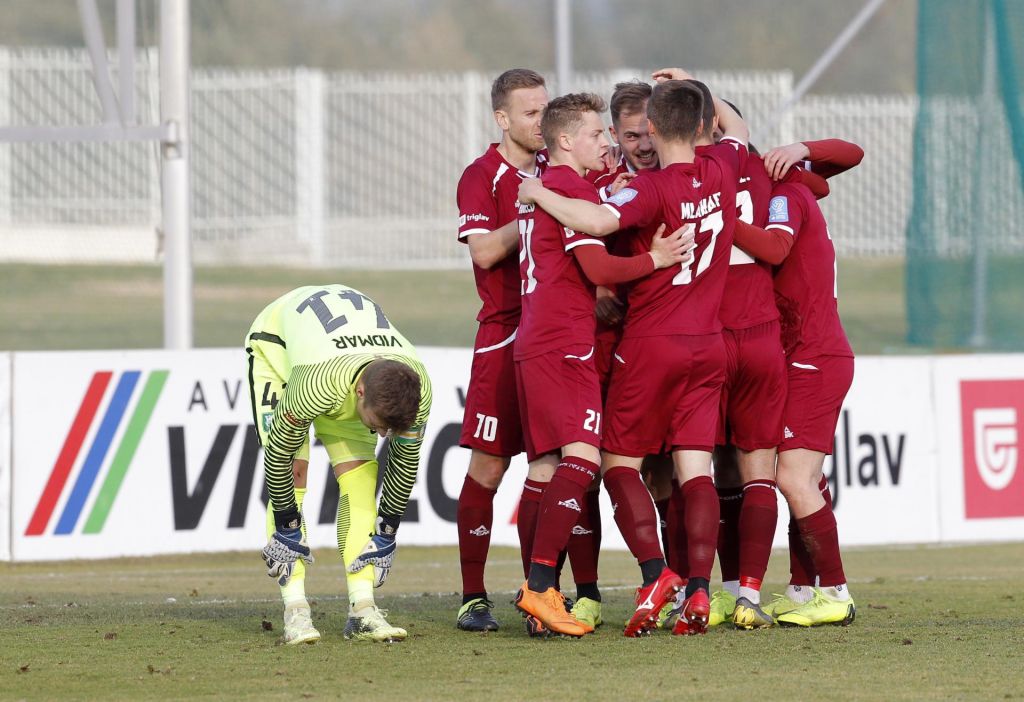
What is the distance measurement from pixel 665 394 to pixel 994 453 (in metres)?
6.27

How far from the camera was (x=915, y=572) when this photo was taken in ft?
33.1

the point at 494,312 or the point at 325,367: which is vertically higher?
the point at 494,312

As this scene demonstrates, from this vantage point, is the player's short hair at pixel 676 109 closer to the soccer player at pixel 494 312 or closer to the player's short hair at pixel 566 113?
the player's short hair at pixel 566 113

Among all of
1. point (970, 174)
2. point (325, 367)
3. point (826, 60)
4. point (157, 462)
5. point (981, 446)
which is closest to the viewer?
point (325, 367)

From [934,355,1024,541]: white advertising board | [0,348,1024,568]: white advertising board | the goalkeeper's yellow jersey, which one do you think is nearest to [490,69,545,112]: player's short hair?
the goalkeeper's yellow jersey

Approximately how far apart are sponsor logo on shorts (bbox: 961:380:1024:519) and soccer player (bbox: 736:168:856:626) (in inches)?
213

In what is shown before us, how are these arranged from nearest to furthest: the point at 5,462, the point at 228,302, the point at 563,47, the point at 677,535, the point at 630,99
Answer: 1. the point at 630,99
2. the point at 677,535
3. the point at 5,462
4. the point at 563,47
5. the point at 228,302

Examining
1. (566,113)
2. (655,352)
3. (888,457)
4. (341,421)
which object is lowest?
(888,457)

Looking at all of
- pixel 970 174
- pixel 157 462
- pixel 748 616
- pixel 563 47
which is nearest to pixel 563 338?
pixel 748 616

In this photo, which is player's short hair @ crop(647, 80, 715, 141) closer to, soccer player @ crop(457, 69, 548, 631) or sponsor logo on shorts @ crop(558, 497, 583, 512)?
soccer player @ crop(457, 69, 548, 631)

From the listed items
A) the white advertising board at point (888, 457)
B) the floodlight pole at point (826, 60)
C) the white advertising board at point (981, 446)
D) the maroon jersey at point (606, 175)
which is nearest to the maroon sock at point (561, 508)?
the maroon jersey at point (606, 175)

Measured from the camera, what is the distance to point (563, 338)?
6.51 m

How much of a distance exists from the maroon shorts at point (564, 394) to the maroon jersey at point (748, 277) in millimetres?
695

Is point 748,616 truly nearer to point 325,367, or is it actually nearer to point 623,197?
point 623,197
